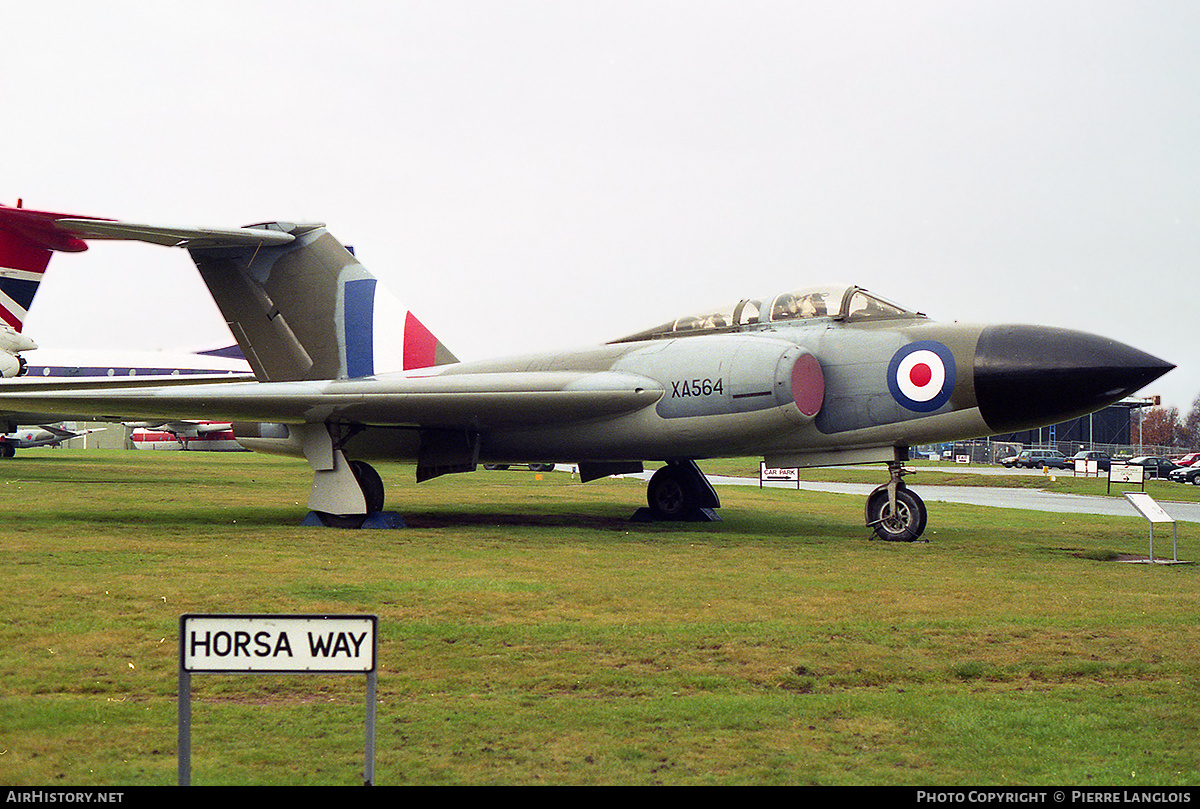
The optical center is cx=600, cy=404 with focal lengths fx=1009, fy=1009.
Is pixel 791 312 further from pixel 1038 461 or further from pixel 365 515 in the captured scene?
pixel 1038 461

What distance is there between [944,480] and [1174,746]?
126ft

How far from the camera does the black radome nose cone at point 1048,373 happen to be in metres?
11.5

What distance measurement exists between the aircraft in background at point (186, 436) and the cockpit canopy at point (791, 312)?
102 feet

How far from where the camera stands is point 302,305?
1628 cm

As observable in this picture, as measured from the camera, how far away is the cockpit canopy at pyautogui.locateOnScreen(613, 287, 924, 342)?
13.6 m

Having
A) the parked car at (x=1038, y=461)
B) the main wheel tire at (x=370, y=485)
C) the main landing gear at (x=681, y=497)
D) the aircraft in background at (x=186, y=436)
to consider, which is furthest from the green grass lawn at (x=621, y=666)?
the parked car at (x=1038, y=461)

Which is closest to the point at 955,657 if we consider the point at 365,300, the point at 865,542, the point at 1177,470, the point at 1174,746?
the point at 1174,746

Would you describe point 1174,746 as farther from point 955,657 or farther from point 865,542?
point 865,542

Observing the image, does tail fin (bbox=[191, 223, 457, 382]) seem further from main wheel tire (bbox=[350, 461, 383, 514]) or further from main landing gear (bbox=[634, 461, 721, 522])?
main landing gear (bbox=[634, 461, 721, 522])

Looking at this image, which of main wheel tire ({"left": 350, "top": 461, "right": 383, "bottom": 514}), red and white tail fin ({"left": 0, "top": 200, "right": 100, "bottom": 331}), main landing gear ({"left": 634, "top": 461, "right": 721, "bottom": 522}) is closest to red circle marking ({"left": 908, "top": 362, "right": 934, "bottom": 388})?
main landing gear ({"left": 634, "top": 461, "right": 721, "bottom": 522})

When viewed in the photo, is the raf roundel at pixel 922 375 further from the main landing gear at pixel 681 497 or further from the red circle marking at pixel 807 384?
the main landing gear at pixel 681 497

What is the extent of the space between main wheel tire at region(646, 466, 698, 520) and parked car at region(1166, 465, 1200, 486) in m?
39.9

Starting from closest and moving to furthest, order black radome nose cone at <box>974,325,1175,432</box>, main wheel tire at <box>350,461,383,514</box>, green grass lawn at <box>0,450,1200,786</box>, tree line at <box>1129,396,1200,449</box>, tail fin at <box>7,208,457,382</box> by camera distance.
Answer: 1. green grass lawn at <box>0,450,1200,786</box>
2. black radome nose cone at <box>974,325,1175,432</box>
3. main wheel tire at <box>350,461,383,514</box>
4. tail fin at <box>7,208,457,382</box>
5. tree line at <box>1129,396,1200,449</box>

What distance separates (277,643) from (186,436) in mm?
63375
